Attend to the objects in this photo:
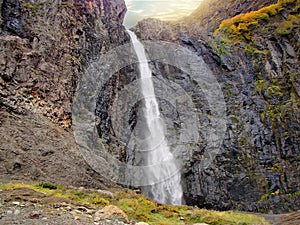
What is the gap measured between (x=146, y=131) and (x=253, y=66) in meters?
14.4

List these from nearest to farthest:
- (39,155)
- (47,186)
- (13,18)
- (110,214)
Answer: (110,214) → (47,186) → (39,155) → (13,18)

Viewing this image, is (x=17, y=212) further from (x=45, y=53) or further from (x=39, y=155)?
(x=45, y=53)

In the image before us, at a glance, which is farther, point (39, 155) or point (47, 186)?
point (39, 155)

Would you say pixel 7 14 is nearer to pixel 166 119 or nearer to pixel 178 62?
pixel 166 119

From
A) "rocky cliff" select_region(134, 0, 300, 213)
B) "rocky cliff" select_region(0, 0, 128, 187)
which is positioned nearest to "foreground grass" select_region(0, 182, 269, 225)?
"rocky cliff" select_region(0, 0, 128, 187)

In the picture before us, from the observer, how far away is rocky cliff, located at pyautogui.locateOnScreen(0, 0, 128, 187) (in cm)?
1523

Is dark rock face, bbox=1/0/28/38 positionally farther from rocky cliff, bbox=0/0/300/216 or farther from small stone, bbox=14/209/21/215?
small stone, bbox=14/209/21/215

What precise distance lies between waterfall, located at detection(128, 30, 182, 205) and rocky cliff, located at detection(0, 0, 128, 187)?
7186mm

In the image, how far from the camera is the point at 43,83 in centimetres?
1953

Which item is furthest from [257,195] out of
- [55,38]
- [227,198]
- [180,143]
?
[55,38]

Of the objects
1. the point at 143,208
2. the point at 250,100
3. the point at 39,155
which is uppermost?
the point at 250,100

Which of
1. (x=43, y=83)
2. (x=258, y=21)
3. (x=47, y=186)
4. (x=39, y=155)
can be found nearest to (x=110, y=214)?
(x=47, y=186)

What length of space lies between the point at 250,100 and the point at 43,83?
67.5 ft

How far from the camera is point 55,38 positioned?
73.0 feet
